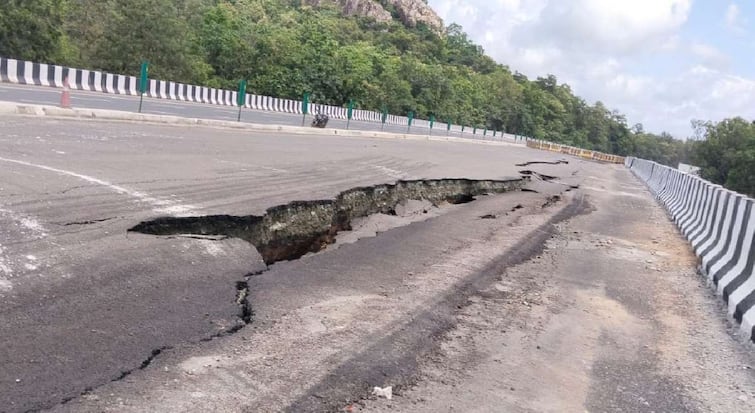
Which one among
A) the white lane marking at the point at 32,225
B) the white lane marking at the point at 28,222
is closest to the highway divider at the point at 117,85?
the white lane marking at the point at 28,222

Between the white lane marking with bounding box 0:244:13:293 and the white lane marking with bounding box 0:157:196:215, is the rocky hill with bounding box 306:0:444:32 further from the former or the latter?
the white lane marking with bounding box 0:244:13:293

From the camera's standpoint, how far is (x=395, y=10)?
14938 centimetres

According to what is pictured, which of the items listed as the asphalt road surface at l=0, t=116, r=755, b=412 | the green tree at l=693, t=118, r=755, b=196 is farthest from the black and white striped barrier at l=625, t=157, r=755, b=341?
the green tree at l=693, t=118, r=755, b=196

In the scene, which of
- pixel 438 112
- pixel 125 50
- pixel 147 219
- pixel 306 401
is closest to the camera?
pixel 306 401

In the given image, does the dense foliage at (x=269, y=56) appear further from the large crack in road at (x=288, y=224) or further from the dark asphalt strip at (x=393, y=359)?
the dark asphalt strip at (x=393, y=359)

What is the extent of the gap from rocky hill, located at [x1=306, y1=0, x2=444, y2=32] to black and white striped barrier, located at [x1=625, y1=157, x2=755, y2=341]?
421 ft

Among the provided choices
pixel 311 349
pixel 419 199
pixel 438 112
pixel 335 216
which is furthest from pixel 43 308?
pixel 438 112

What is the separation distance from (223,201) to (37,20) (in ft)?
108

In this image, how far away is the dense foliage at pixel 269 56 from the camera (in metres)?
40.8

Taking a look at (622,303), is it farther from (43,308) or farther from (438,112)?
(438,112)

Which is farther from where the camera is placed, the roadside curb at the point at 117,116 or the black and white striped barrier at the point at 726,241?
the roadside curb at the point at 117,116

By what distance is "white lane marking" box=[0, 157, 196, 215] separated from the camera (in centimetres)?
687

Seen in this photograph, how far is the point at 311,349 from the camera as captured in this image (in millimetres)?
4219

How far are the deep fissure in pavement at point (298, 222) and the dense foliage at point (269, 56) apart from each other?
29531 millimetres
